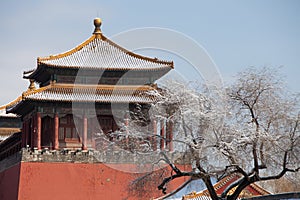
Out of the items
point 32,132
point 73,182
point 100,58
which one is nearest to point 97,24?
point 100,58

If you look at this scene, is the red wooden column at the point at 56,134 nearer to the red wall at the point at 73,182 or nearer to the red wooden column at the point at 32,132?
the red wall at the point at 73,182

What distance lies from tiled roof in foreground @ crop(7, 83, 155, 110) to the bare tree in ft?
33.0

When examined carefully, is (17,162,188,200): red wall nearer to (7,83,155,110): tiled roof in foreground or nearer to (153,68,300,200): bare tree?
(7,83,155,110): tiled roof in foreground

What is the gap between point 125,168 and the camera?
28.6m

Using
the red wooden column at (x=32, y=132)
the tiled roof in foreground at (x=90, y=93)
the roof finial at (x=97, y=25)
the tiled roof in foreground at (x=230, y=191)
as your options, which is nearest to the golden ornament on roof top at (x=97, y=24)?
the roof finial at (x=97, y=25)

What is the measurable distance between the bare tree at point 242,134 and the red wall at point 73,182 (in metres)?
9.08

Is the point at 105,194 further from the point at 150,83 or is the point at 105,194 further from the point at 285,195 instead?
the point at 285,195

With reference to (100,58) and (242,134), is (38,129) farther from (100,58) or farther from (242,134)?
(242,134)

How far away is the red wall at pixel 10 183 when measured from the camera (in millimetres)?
28638

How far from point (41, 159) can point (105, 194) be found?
9.98 ft

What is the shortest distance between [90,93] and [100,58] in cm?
218

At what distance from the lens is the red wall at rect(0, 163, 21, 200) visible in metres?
28.6

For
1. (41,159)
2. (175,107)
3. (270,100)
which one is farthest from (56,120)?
(270,100)

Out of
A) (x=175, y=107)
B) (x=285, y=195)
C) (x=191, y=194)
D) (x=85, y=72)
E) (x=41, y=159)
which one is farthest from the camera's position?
(x=85, y=72)
